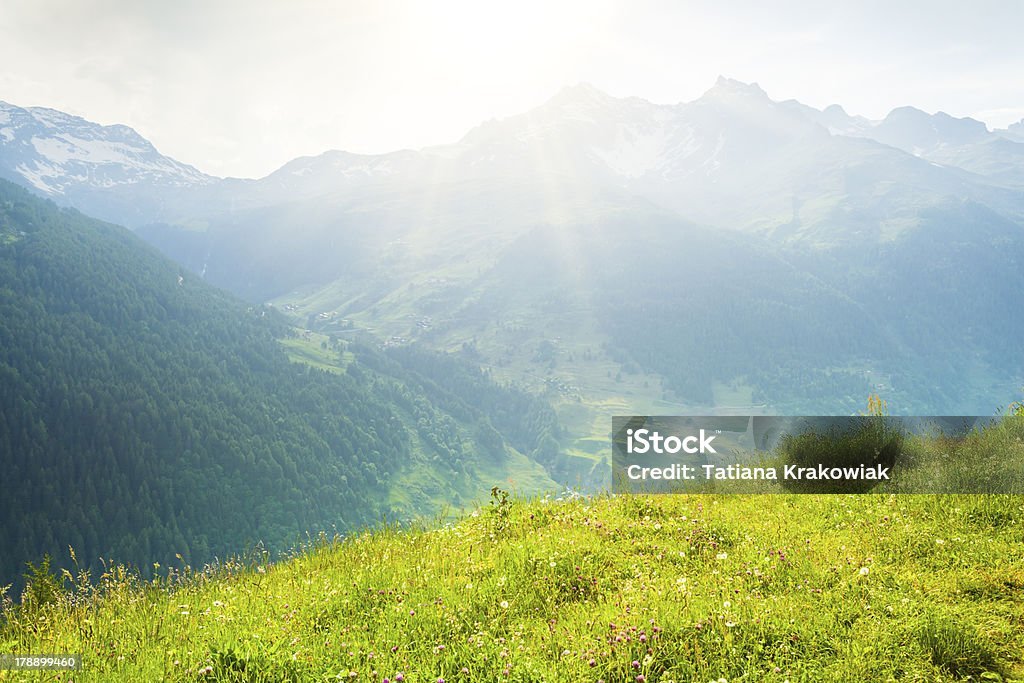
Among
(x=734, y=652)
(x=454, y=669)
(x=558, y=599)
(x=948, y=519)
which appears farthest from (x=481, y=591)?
(x=948, y=519)

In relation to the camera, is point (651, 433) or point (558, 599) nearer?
point (558, 599)

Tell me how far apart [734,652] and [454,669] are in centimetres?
255

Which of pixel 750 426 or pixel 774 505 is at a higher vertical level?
pixel 750 426

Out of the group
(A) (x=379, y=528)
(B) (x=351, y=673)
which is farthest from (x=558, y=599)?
(A) (x=379, y=528)

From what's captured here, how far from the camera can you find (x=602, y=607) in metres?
6.26

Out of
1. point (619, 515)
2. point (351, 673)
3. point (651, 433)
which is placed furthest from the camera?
point (651, 433)

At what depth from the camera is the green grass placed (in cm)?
538

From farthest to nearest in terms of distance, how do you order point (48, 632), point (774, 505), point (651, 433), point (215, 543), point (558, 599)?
point (215, 543), point (651, 433), point (774, 505), point (558, 599), point (48, 632)

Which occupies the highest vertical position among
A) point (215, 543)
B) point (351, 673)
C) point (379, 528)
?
point (351, 673)

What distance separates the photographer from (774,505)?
989 centimetres

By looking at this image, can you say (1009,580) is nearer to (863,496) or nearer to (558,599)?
(863,496)

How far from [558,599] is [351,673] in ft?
8.13

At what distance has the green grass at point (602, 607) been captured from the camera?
538 cm

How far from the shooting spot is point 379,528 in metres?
10.3
